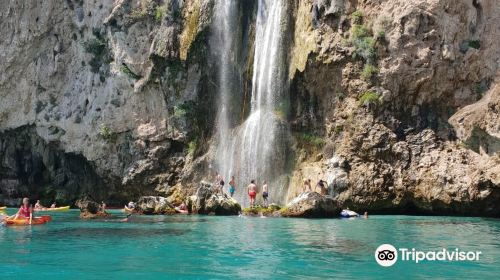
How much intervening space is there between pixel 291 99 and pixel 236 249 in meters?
19.7

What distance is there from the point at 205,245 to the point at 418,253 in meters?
5.35

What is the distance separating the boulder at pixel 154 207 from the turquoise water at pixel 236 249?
6.70 m

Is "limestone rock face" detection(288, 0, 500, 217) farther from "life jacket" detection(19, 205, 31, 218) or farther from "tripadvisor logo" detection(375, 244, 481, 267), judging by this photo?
"life jacket" detection(19, 205, 31, 218)

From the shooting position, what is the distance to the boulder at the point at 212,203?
27.3 metres

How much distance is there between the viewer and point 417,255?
1288 cm

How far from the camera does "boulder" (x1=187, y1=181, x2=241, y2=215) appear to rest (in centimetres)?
2728

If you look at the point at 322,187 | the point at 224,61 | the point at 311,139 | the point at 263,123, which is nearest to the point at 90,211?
the point at 322,187

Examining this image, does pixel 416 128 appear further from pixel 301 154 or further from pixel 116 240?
pixel 116 240

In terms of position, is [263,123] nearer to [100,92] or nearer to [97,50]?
[100,92]

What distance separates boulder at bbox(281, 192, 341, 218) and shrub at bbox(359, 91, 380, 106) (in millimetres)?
7097

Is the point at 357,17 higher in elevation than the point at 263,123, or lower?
higher

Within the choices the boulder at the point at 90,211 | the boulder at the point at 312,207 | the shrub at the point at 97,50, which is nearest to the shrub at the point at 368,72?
the boulder at the point at 312,207

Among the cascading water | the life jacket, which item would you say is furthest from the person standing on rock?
the life jacket

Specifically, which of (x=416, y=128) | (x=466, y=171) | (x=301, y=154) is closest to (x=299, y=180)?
(x=301, y=154)
